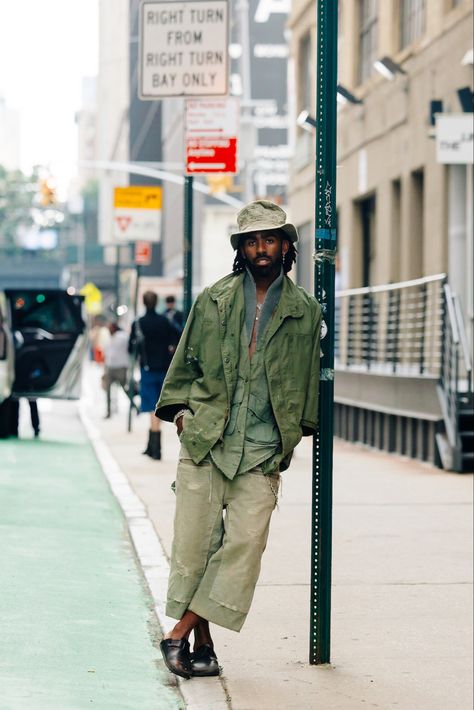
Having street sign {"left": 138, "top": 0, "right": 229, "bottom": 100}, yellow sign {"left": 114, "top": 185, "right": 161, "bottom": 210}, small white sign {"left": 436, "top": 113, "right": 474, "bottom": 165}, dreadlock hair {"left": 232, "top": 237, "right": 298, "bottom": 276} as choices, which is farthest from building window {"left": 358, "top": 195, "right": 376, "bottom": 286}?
dreadlock hair {"left": 232, "top": 237, "right": 298, "bottom": 276}

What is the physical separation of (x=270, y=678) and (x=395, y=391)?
39.2 ft

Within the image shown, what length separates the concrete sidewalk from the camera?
6430 millimetres

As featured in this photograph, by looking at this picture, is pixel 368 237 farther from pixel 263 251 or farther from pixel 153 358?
pixel 263 251

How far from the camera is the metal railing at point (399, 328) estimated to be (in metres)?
17.5

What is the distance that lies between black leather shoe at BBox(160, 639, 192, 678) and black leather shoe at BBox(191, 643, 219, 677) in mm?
97

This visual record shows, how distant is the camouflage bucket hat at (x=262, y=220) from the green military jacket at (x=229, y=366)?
0.64 feet

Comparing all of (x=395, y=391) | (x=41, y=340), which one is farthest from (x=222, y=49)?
(x=41, y=340)

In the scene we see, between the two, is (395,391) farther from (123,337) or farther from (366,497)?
(123,337)

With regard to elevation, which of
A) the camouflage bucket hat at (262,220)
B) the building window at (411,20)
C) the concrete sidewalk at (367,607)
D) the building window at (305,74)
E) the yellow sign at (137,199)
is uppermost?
the building window at (305,74)

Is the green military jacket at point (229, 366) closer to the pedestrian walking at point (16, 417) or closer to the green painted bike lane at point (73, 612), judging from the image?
the green painted bike lane at point (73, 612)

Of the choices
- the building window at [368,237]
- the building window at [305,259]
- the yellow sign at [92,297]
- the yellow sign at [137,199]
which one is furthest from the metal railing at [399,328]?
the yellow sign at [92,297]

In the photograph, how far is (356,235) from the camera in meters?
27.8

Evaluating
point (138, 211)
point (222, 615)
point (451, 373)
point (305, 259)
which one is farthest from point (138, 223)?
point (222, 615)

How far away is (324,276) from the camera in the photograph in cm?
649
